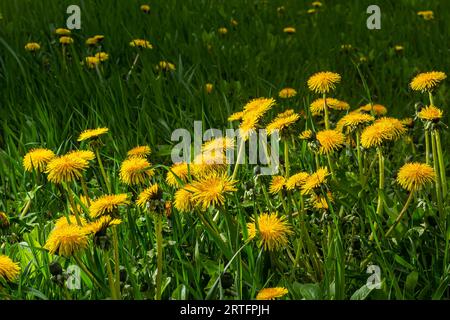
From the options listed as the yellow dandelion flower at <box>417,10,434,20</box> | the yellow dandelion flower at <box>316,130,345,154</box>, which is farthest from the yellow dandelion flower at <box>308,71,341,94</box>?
the yellow dandelion flower at <box>417,10,434,20</box>

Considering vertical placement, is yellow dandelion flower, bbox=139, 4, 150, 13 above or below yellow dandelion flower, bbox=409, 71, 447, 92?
above

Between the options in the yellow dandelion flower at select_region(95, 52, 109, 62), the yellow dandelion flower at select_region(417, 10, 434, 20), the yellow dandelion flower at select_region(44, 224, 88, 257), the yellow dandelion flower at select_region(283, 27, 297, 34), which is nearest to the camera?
the yellow dandelion flower at select_region(44, 224, 88, 257)

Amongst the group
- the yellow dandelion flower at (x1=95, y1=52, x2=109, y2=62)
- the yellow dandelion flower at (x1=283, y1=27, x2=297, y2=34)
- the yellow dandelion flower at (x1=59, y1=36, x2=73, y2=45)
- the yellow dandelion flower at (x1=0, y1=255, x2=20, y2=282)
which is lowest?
the yellow dandelion flower at (x1=0, y1=255, x2=20, y2=282)

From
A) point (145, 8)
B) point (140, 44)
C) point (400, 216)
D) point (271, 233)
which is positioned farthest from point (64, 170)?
point (145, 8)

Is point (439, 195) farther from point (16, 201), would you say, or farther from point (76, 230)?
point (16, 201)

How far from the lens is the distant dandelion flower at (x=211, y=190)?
147 cm

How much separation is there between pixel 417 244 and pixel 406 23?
306 cm

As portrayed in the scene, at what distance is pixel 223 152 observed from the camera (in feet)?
5.72

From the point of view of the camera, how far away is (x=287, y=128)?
172 centimetres

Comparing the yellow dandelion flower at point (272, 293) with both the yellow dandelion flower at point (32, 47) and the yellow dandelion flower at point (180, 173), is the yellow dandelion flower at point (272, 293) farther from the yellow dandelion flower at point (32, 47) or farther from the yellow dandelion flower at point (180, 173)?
the yellow dandelion flower at point (32, 47)

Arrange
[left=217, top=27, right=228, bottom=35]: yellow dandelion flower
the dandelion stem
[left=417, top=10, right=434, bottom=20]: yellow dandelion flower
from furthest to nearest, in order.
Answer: [left=417, top=10, right=434, bottom=20]: yellow dandelion flower, [left=217, top=27, right=228, bottom=35]: yellow dandelion flower, the dandelion stem

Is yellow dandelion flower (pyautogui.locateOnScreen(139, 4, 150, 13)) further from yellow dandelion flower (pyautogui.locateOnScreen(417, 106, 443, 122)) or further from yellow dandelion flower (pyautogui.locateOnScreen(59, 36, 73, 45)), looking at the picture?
yellow dandelion flower (pyautogui.locateOnScreen(417, 106, 443, 122))

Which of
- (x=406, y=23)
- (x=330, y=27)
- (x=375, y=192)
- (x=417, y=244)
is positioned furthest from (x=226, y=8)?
(x=417, y=244)

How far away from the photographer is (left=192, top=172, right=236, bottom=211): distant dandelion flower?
1471 millimetres
